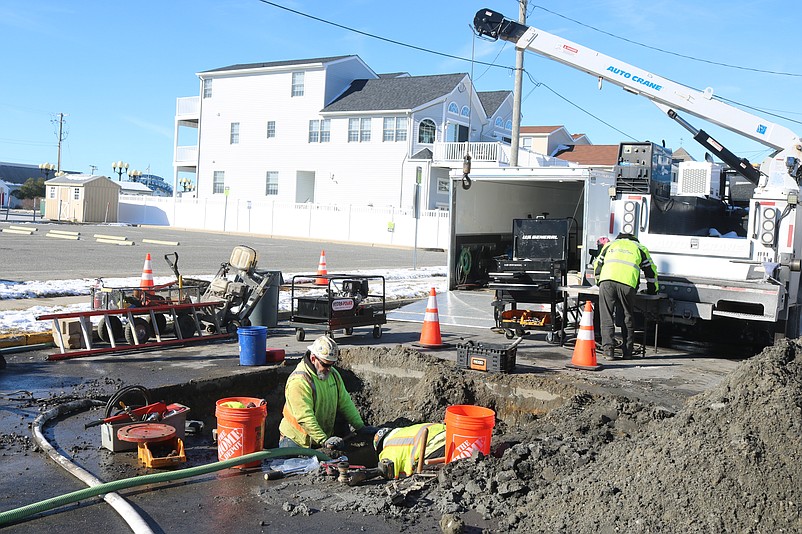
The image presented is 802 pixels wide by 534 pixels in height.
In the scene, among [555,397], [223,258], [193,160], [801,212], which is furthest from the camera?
[193,160]

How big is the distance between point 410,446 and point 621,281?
183 inches

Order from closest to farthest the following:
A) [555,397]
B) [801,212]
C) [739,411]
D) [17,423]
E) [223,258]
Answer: [739,411] → [17,423] → [555,397] → [801,212] → [223,258]

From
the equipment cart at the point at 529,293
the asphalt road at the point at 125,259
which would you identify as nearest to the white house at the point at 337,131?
the asphalt road at the point at 125,259

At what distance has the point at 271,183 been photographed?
157ft

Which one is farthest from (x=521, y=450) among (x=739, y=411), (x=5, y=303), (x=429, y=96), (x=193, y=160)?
(x=193, y=160)

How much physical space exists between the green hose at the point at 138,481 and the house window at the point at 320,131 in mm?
40429

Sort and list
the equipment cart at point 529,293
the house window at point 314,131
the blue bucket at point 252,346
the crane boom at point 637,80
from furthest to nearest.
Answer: the house window at point 314,131, the crane boom at point 637,80, the equipment cart at point 529,293, the blue bucket at point 252,346

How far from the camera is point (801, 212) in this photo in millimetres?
11133

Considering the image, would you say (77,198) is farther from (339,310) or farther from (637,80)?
(637,80)

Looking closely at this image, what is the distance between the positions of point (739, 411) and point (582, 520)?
1.37m

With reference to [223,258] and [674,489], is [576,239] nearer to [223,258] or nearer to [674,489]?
[223,258]

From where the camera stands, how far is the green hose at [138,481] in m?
4.81

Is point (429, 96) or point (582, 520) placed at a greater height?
point (429, 96)

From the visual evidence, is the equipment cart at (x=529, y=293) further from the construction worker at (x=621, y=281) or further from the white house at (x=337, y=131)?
the white house at (x=337, y=131)
